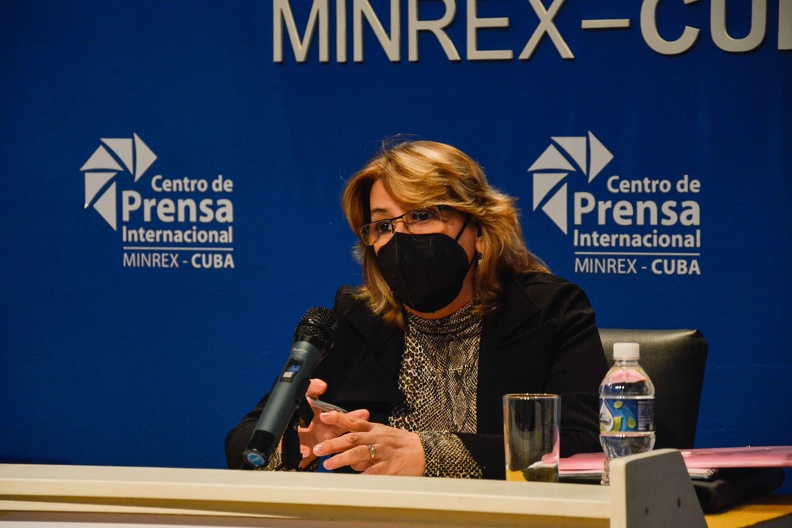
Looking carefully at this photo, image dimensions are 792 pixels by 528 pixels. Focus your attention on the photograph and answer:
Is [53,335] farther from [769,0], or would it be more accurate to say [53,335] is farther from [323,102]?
[769,0]

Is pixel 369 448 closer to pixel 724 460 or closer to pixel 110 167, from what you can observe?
pixel 724 460

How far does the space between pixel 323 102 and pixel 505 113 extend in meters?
0.59

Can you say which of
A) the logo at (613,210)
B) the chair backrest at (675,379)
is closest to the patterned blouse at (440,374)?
the chair backrest at (675,379)

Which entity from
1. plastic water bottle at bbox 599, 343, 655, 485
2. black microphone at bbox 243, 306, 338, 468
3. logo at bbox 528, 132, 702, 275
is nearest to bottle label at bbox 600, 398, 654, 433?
plastic water bottle at bbox 599, 343, 655, 485

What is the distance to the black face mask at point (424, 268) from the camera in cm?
207

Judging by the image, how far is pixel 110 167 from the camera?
337 cm

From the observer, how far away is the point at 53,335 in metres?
3.43

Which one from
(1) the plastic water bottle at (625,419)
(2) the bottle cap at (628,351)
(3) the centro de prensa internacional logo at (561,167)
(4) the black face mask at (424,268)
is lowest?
(1) the plastic water bottle at (625,419)

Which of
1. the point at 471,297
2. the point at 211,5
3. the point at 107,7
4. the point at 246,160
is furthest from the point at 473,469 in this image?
the point at 107,7

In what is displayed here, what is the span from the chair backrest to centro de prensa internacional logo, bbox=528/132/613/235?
102cm

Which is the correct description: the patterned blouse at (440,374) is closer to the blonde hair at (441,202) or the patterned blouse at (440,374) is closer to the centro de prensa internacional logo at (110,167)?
the blonde hair at (441,202)

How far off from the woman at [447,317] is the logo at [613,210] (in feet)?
2.63

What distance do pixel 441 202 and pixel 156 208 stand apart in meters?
1.52

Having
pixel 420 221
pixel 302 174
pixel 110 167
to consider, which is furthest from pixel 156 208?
pixel 420 221
